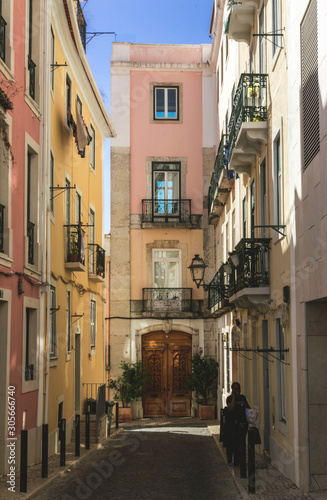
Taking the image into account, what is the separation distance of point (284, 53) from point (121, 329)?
18.2 metres

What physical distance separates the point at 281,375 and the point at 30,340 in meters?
5.16

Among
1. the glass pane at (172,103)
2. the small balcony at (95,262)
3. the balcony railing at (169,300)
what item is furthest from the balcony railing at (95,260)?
the glass pane at (172,103)

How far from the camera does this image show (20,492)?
1143 cm

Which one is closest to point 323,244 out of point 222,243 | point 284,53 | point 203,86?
point 284,53

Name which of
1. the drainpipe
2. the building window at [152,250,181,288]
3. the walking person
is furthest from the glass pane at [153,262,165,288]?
the walking person

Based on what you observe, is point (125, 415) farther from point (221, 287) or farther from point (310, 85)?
point (310, 85)

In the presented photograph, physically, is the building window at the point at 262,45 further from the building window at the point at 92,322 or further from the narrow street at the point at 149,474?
the building window at the point at 92,322

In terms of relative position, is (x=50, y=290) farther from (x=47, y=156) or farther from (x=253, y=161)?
(x=253, y=161)

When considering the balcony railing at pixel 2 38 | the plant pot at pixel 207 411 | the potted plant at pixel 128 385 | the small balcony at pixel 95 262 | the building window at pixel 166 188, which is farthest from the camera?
the building window at pixel 166 188

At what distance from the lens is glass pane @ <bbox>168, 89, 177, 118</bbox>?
31.5 metres

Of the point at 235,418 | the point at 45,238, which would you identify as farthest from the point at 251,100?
the point at 235,418

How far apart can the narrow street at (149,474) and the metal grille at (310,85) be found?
529cm

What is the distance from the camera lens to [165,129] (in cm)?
3142

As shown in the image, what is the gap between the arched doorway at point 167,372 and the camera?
29.8m
